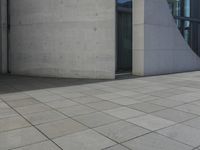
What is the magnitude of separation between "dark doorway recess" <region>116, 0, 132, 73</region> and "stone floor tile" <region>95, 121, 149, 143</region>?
10246mm

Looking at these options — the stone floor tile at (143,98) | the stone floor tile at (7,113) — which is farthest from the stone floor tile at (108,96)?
the stone floor tile at (7,113)

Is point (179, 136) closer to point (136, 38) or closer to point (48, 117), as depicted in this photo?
point (48, 117)

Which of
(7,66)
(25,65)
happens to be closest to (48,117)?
(25,65)

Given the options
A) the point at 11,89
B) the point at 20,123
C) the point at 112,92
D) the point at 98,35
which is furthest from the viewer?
the point at 98,35

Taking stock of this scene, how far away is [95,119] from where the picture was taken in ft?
15.8

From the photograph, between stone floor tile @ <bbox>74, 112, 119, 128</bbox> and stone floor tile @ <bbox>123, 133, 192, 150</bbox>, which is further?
stone floor tile @ <bbox>74, 112, 119, 128</bbox>

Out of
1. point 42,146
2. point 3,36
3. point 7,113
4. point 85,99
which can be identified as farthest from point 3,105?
point 3,36

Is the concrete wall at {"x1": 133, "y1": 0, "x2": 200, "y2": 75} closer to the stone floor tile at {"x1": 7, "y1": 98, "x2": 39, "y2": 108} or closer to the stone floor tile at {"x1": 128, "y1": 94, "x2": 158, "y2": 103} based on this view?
the stone floor tile at {"x1": 128, "y1": 94, "x2": 158, "y2": 103}

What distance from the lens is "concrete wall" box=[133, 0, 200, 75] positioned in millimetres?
11930

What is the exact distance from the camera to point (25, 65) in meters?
12.1

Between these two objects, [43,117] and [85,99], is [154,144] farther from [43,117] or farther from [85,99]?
[85,99]

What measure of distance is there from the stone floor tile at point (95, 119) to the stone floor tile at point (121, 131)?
0.65ft

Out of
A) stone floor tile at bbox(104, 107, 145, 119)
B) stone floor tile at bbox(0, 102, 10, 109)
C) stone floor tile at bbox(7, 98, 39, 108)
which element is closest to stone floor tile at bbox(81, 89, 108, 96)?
stone floor tile at bbox(7, 98, 39, 108)

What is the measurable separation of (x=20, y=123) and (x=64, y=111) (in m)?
1.09
